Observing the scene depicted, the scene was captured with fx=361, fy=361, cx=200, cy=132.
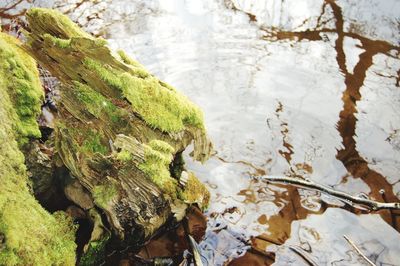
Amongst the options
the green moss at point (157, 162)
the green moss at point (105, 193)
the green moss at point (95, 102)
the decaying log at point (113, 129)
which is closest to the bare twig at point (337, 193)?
the decaying log at point (113, 129)

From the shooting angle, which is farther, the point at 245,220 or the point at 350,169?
the point at 350,169

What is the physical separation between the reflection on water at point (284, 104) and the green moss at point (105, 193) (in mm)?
1383

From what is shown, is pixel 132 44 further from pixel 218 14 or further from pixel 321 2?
pixel 321 2

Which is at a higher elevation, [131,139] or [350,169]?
[131,139]

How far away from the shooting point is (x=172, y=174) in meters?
4.41

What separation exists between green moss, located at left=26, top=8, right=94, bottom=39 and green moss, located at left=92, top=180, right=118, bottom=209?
167cm

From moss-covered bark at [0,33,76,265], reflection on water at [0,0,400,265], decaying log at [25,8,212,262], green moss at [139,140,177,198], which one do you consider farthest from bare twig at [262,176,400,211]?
moss-covered bark at [0,33,76,265]

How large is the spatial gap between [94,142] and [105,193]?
0.59 meters

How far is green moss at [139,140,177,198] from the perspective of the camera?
3.70m

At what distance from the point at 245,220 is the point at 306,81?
3911 mm

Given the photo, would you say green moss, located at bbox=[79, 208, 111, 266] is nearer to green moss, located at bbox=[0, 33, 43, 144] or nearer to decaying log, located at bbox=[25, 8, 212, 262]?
decaying log, located at bbox=[25, 8, 212, 262]

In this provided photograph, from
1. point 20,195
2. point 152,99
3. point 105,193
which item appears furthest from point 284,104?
point 20,195

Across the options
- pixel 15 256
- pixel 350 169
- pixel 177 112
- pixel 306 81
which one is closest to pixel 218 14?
pixel 306 81

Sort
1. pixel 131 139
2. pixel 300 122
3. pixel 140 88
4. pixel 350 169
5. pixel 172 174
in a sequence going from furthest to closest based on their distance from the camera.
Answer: pixel 300 122
pixel 350 169
pixel 172 174
pixel 140 88
pixel 131 139
